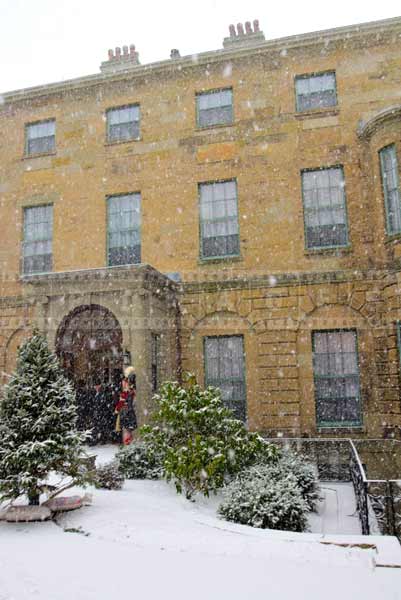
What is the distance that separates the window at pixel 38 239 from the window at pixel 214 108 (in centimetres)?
598

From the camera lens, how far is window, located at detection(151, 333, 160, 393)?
1357 centimetres

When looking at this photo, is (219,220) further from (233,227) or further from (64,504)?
(64,504)

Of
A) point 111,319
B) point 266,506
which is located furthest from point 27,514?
point 111,319

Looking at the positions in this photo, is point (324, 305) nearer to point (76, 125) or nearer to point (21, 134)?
point (76, 125)

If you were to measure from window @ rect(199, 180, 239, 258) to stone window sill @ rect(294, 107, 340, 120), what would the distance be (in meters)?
2.82

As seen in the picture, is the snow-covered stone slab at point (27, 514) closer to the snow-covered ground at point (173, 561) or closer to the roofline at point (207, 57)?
the snow-covered ground at point (173, 561)

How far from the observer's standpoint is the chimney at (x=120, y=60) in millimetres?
18438

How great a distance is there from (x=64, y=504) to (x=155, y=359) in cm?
626

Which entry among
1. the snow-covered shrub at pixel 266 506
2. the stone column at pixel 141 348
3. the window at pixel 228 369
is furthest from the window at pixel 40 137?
the snow-covered shrub at pixel 266 506

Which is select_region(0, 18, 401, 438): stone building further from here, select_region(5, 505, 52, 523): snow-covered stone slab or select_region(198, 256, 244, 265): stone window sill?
select_region(5, 505, 52, 523): snow-covered stone slab

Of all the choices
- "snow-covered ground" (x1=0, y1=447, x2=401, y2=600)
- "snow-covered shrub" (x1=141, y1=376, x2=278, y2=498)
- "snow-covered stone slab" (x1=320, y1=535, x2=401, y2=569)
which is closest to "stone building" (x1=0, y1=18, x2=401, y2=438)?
"snow-covered shrub" (x1=141, y1=376, x2=278, y2=498)

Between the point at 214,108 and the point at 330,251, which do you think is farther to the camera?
the point at 214,108

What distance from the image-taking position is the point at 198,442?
8992 millimetres

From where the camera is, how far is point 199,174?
52.3 ft
